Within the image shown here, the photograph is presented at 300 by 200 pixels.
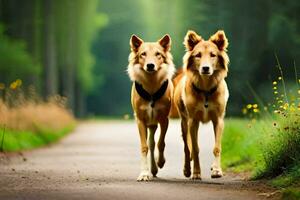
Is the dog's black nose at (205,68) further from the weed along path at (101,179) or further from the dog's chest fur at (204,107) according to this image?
the weed along path at (101,179)

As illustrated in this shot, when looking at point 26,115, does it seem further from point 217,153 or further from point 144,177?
point 217,153

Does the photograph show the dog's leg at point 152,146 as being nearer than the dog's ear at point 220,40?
No

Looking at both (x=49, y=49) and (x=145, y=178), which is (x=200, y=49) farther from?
(x=49, y=49)

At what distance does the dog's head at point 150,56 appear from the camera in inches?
538

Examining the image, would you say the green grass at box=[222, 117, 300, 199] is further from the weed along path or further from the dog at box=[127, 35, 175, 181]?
the dog at box=[127, 35, 175, 181]

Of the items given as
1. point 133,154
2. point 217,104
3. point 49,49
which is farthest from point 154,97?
point 49,49

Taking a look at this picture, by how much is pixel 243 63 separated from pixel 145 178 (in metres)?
24.7

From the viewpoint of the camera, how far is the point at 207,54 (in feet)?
A: 43.5

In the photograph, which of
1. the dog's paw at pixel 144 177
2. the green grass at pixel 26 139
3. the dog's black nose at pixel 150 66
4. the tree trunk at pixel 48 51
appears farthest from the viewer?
the tree trunk at pixel 48 51

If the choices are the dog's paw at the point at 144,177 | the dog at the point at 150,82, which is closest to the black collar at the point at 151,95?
the dog at the point at 150,82

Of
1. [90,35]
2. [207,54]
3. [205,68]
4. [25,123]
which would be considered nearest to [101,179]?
[205,68]

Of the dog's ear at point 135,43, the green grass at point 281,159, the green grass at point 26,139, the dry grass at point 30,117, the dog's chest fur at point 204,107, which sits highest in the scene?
the dog's ear at point 135,43

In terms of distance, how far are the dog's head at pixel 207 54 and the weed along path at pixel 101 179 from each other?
174 centimetres

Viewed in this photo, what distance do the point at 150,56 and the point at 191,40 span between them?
Answer: 0.68 m
